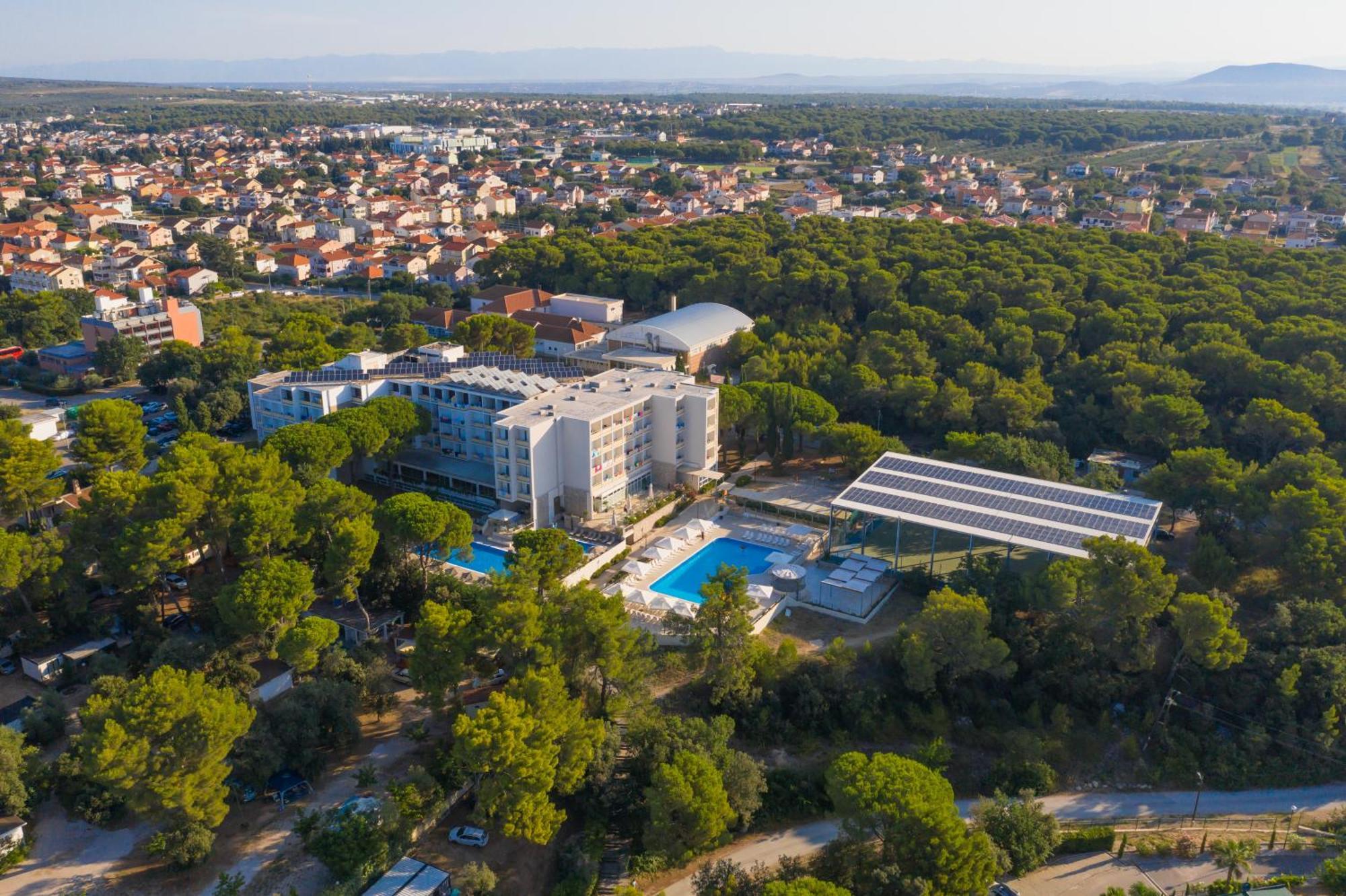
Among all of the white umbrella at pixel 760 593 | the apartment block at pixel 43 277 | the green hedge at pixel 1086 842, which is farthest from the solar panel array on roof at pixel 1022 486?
the apartment block at pixel 43 277

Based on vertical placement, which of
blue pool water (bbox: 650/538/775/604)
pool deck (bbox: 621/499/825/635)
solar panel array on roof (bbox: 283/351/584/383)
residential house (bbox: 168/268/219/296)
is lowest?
blue pool water (bbox: 650/538/775/604)

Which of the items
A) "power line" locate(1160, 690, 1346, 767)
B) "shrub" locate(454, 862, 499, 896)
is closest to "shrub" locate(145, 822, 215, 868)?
"shrub" locate(454, 862, 499, 896)

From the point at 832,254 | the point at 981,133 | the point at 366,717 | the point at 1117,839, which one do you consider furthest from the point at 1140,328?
the point at 981,133

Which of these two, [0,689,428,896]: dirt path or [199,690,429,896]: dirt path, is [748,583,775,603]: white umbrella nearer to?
[199,690,429,896]: dirt path

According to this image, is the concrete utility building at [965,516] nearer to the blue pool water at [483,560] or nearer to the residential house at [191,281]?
the blue pool water at [483,560]

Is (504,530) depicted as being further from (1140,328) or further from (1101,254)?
(1101,254)

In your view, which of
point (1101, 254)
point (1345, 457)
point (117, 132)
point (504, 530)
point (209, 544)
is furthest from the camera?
point (117, 132)
